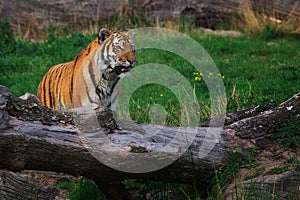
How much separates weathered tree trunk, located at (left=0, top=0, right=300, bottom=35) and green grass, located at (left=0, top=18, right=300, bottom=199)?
503 millimetres

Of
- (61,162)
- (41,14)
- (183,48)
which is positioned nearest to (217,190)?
(61,162)

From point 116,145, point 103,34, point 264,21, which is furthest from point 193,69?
point 116,145

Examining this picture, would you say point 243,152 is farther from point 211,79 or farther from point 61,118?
point 211,79

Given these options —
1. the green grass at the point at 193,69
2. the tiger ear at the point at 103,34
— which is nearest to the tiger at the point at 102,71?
the tiger ear at the point at 103,34

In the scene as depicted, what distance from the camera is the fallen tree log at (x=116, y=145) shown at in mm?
4863

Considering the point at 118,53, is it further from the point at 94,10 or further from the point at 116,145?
the point at 94,10

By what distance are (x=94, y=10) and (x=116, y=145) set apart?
9.59 meters

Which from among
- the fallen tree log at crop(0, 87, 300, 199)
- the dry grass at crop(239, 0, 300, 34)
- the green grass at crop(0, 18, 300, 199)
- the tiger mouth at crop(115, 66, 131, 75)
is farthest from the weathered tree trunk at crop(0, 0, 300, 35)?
the fallen tree log at crop(0, 87, 300, 199)

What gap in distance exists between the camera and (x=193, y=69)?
1088 centimetres

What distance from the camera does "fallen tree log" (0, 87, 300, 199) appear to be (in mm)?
4863

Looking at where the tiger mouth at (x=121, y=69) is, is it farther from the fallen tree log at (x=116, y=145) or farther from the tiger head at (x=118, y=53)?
the fallen tree log at (x=116, y=145)

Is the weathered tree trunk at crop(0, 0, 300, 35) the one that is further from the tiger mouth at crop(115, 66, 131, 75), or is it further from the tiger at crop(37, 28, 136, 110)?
the tiger mouth at crop(115, 66, 131, 75)

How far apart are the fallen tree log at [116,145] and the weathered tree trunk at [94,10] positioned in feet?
29.1

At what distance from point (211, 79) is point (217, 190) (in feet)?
15.7
